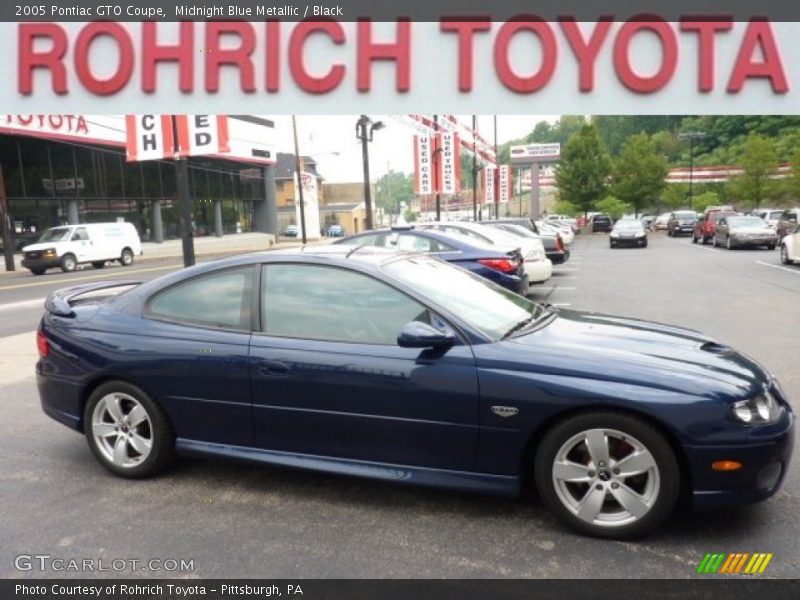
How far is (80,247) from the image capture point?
25641 mm

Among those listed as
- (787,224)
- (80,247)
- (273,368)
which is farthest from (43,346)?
(787,224)

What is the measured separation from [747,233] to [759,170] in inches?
1310

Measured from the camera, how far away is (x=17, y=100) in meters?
5.77

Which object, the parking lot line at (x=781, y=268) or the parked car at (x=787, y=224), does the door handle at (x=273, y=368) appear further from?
the parked car at (x=787, y=224)

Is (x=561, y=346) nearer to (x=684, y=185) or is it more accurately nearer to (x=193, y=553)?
(x=193, y=553)

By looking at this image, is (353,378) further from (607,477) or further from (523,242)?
(523,242)

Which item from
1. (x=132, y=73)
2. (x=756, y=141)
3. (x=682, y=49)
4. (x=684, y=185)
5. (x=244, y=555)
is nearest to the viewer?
(x=244, y=555)

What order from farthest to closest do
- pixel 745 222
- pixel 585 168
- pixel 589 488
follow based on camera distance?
1. pixel 585 168
2. pixel 745 222
3. pixel 589 488

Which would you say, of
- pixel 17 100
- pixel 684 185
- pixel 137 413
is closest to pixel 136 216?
pixel 17 100

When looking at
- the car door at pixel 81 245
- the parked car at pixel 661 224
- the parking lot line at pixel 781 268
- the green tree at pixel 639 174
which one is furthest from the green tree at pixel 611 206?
the car door at pixel 81 245

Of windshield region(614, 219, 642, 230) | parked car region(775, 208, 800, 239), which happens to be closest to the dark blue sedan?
parked car region(775, 208, 800, 239)

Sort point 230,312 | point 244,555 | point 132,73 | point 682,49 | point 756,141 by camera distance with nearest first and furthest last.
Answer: point 244,555
point 230,312
point 682,49
point 132,73
point 756,141
